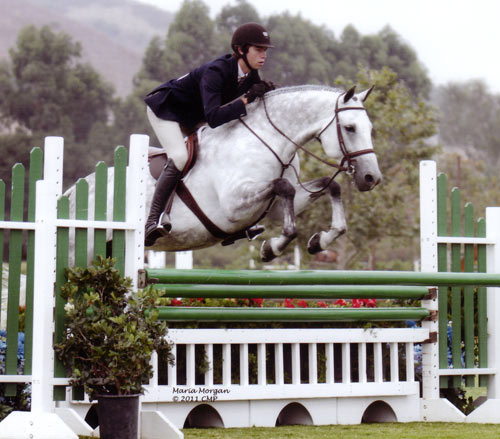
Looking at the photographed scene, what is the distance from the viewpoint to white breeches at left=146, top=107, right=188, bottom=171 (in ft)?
15.8

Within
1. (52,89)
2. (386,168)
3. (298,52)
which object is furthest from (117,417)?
(298,52)

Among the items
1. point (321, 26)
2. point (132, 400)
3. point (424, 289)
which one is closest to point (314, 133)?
point (424, 289)

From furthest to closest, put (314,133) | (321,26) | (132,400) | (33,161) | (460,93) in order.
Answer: (460,93) → (321,26) → (314,133) → (33,161) → (132,400)

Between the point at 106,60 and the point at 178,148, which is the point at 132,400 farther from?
the point at 106,60

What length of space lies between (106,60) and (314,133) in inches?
4527

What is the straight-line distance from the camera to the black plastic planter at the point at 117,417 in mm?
3829

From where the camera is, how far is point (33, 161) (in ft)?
14.7

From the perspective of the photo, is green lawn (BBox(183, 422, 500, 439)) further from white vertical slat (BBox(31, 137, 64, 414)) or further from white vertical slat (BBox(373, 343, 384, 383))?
white vertical slat (BBox(31, 137, 64, 414))

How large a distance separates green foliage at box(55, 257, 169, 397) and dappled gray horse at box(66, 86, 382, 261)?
2.76ft

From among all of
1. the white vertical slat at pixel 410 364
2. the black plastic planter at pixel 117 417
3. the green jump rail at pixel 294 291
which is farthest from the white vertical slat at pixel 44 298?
the white vertical slat at pixel 410 364

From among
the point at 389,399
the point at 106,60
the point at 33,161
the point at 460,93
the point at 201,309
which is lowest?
the point at 389,399

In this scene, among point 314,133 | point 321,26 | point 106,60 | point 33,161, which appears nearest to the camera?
point 33,161

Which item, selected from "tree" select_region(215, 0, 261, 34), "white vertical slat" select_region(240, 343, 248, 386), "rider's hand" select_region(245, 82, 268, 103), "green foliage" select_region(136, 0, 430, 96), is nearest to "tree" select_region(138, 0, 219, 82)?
"green foliage" select_region(136, 0, 430, 96)

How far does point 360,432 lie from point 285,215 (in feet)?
3.77
